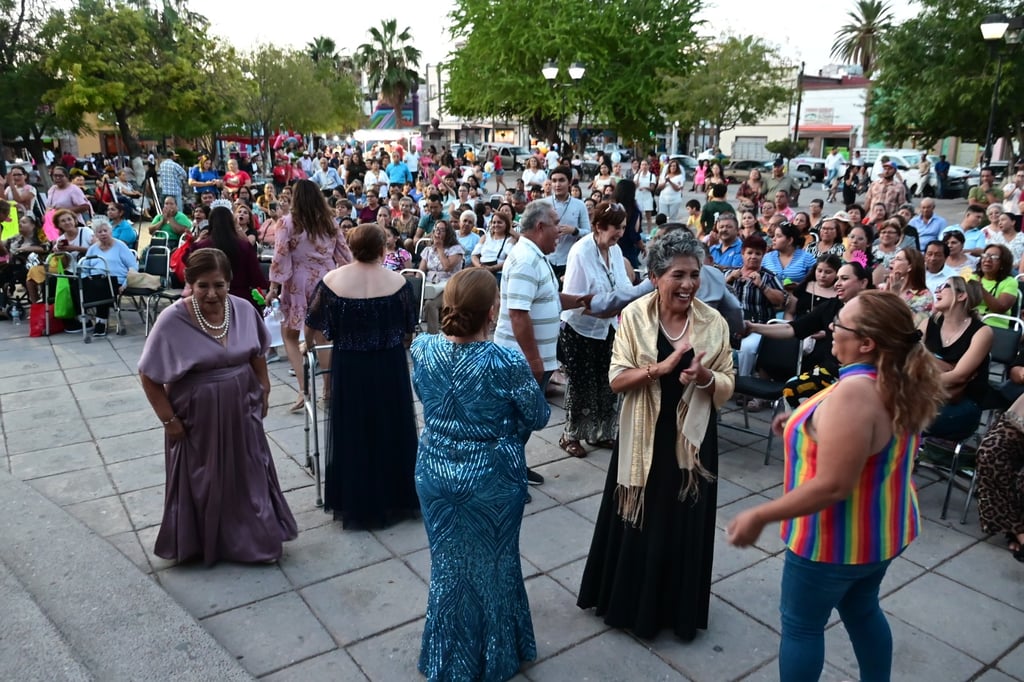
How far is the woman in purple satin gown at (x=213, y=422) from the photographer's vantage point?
3566mm

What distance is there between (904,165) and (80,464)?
28.8 m

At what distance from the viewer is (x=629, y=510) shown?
10.5 feet

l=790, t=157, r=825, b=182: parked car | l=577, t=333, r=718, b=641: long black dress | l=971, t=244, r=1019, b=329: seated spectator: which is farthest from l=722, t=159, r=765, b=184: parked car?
l=577, t=333, r=718, b=641: long black dress

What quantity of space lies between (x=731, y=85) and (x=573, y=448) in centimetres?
3170

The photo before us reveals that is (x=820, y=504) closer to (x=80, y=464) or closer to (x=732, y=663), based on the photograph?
(x=732, y=663)

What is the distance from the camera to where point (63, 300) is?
29.5 feet

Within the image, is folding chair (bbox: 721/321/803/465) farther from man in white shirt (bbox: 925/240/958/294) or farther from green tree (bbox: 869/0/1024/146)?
green tree (bbox: 869/0/1024/146)

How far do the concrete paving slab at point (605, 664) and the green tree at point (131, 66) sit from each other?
78.2ft

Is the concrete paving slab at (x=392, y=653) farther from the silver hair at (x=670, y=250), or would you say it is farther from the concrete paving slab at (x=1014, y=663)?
the concrete paving slab at (x=1014, y=663)

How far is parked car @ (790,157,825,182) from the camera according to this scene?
3169 cm

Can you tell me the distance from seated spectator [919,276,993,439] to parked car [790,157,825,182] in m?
29.0

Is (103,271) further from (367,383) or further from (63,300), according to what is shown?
(367,383)

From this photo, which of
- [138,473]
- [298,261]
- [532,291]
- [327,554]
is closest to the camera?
[327,554]

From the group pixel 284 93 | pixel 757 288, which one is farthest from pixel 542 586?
pixel 284 93
